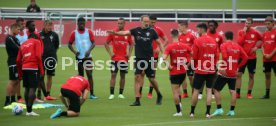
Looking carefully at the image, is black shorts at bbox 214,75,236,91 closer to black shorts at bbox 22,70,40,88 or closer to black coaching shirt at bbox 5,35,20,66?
black shorts at bbox 22,70,40,88

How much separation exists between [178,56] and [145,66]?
227 cm

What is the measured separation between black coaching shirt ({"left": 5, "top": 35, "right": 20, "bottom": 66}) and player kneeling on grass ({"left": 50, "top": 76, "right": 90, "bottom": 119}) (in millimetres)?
2740

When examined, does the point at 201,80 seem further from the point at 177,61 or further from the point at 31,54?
the point at 31,54

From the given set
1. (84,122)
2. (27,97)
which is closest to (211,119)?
(84,122)

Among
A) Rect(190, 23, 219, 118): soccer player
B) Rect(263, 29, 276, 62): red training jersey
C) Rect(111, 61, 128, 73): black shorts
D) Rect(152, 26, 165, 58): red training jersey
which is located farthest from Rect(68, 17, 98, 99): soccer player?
Rect(263, 29, 276, 62): red training jersey

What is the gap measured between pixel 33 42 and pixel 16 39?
1857 millimetres

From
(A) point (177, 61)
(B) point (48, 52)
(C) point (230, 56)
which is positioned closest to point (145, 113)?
(A) point (177, 61)

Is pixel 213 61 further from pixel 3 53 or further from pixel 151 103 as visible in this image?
pixel 3 53

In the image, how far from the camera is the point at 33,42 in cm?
1759

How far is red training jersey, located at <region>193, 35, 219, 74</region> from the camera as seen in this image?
1722cm

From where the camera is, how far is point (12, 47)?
63.7ft

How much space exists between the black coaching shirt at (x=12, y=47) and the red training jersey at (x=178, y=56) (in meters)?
4.45

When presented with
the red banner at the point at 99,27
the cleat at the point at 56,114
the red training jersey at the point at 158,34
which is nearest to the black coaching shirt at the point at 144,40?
the red training jersey at the point at 158,34

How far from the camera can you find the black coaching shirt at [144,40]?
20000mm
